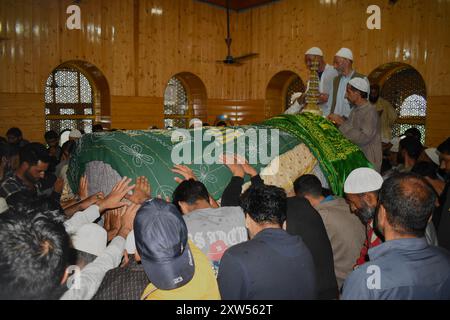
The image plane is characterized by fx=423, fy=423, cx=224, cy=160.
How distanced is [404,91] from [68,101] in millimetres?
7193

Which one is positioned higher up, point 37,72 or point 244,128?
point 37,72

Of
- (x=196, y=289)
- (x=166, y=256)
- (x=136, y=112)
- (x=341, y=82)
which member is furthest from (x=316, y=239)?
(x=136, y=112)

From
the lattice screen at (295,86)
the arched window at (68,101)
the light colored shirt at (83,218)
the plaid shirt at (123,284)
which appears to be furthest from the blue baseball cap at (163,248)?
the lattice screen at (295,86)

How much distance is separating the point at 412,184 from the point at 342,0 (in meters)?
8.33

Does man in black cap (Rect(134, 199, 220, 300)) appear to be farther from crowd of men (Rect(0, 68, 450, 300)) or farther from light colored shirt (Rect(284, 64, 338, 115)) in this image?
light colored shirt (Rect(284, 64, 338, 115))

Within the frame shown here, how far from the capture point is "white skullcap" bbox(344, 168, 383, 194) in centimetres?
248

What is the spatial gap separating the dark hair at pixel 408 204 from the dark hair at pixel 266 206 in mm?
417

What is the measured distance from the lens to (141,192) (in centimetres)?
267

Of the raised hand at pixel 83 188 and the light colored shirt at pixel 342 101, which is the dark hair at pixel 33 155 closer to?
the raised hand at pixel 83 188

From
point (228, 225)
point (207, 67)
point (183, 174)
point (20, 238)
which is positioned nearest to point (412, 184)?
point (228, 225)

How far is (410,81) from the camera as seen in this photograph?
866 cm

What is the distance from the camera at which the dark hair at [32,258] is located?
1.12m

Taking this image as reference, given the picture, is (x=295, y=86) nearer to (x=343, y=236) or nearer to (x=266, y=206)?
(x=343, y=236)

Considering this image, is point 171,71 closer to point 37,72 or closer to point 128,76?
point 128,76
